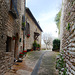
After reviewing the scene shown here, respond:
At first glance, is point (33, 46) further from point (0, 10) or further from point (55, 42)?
point (0, 10)

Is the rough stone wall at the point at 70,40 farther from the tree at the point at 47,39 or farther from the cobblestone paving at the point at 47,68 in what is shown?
the tree at the point at 47,39

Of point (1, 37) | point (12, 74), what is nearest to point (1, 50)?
point (1, 37)

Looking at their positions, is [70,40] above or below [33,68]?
above

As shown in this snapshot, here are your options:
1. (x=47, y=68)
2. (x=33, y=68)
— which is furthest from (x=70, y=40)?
(x=33, y=68)

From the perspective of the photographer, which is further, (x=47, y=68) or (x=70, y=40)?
(x=47, y=68)

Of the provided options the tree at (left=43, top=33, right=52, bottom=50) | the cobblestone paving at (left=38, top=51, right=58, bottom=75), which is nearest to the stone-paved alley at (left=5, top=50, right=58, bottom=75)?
the cobblestone paving at (left=38, top=51, right=58, bottom=75)

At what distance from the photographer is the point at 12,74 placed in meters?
4.07

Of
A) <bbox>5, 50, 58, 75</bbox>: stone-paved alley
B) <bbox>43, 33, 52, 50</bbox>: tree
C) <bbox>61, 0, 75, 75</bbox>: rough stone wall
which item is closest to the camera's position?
<bbox>61, 0, 75, 75</bbox>: rough stone wall

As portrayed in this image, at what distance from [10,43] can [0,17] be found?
206cm

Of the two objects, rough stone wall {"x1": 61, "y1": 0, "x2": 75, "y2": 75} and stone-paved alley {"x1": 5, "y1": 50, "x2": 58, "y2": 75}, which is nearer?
rough stone wall {"x1": 61, "y1": 0, "x2": 75, "y2": 75}

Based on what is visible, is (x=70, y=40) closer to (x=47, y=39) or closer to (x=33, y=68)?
(x=33, y=68)

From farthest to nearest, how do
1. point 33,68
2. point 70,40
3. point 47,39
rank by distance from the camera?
point 47,39 < point 33,68 < point 70,40

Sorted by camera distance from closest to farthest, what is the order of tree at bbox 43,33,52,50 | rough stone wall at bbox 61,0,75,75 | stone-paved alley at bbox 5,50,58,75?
rough stone wall at bbox 61,0,75,75 < stone-paved alley at bbox 5,50,58,75 < tree at bbox 43,33,52,50

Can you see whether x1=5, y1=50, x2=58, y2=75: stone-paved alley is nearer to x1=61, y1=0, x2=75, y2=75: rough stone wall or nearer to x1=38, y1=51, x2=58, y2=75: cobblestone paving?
x1=38, y1=51, x2=58, y2=75: cobblestone paving
